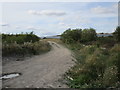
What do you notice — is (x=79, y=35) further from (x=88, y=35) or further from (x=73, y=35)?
(x=88, y=35)

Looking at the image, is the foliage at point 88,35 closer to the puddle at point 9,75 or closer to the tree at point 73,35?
the tree at point 73,35

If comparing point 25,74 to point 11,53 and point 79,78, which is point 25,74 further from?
point 11,53

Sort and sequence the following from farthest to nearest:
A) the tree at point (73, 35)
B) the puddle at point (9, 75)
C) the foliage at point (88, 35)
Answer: the tree at point (73, 35)
the foliage at point (88, 35)
the puddle at point (9, 75)

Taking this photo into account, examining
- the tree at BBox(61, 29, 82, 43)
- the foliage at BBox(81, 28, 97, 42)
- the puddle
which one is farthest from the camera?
the tree at BBox(61, 29, 82, 43)

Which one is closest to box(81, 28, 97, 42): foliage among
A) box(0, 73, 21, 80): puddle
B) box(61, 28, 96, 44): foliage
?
box(61, 28, 96, 44): foliage

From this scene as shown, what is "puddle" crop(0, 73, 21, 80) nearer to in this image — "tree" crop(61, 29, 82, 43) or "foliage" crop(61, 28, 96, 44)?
"foliage" crop(61, 28, 96, 44)

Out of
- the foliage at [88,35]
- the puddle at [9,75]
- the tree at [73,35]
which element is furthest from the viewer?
the tree at [73,35]

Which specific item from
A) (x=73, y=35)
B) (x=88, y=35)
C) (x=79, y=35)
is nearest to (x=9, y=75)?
(x=88, y=35)

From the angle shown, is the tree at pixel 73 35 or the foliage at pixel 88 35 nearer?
the foliage at pixel 88 35

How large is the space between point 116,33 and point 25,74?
22201 mm

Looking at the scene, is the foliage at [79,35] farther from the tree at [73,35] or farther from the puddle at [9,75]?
the puddle at [9,75]

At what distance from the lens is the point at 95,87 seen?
24.7ft

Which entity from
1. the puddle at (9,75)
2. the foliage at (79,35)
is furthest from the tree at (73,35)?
the puddle at (9,75)

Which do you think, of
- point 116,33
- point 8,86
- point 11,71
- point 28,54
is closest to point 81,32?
point 116,33
